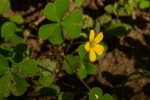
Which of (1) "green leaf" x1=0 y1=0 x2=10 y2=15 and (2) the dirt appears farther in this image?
(2) the dirt

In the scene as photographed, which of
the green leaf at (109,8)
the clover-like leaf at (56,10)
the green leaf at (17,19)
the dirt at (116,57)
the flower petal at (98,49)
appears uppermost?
the clover-like leaf at (56,10)

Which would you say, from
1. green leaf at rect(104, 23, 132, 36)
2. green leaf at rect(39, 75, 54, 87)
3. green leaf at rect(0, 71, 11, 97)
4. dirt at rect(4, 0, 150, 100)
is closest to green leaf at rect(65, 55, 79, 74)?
green leaf at rect(39, 75, 54, 87)

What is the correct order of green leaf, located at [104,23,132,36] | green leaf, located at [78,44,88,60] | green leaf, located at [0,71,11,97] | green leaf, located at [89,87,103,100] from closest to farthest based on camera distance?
1. green leaf, located at [0,71,11,97]
2. green leaf, located at [89,87,103,100]
3. green leaf, located at [78,44,88,60]
4. green leaf, located at [104,23,132,36]

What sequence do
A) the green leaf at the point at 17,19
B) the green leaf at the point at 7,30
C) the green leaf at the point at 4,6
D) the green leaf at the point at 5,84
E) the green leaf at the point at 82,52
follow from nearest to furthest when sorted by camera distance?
1. the green leaf at the point at 5,84
2. the green leaf at the point at 82,52
3. the green leaf at the point at 7,30
4. the green leaf at the point at 4,6
5. the green leaf at the point at 17,19

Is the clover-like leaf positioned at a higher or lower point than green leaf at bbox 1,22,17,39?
higher

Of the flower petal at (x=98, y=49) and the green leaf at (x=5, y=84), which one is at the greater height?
the green leaf at (x=5, y=84)

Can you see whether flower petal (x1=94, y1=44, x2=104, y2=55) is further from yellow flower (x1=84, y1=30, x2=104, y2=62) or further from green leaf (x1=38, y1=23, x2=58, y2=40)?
green leaf (x1=38, y1=23, x2=58, y2=40)

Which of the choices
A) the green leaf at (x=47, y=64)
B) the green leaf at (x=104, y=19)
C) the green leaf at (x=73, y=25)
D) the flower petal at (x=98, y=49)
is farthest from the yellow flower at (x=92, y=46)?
the green leaf at (x=104, y=19)

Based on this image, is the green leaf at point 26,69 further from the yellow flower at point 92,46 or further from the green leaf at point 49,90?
the yellow flower at point 92,46
